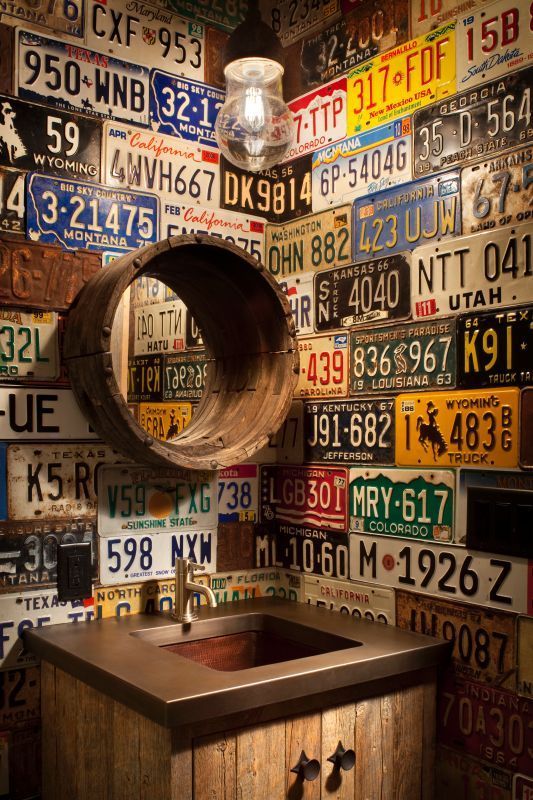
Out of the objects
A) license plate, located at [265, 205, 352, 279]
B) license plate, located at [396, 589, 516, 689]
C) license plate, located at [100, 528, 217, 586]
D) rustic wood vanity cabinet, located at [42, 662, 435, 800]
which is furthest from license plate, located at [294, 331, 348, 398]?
rustic wood vanity cabinet, located at [42, 662, 435, 800]

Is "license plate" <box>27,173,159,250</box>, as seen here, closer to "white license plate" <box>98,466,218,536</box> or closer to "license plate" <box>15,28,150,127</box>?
"license plate" <box>15,28,150,127</box>

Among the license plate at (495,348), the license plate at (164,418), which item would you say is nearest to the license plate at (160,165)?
the license plate at (164,418)

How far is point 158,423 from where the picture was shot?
7.58 ft

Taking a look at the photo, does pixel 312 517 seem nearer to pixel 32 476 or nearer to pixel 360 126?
pixel 32 476

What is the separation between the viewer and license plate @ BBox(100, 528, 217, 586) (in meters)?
2.20

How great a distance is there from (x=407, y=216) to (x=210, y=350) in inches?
28.5

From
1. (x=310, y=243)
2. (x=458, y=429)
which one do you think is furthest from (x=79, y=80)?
(x=458, y=429)

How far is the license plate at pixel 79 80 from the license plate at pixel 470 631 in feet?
5.23

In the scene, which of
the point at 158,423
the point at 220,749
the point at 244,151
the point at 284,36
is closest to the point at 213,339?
the point at 158,423

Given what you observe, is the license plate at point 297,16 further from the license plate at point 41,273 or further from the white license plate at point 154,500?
the white license plate at point 154,500

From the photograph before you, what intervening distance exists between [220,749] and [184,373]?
1107 mm

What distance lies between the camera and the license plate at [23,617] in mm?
2018

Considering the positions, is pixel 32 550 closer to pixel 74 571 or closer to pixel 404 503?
pixel 74 571

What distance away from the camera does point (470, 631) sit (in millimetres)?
1960
